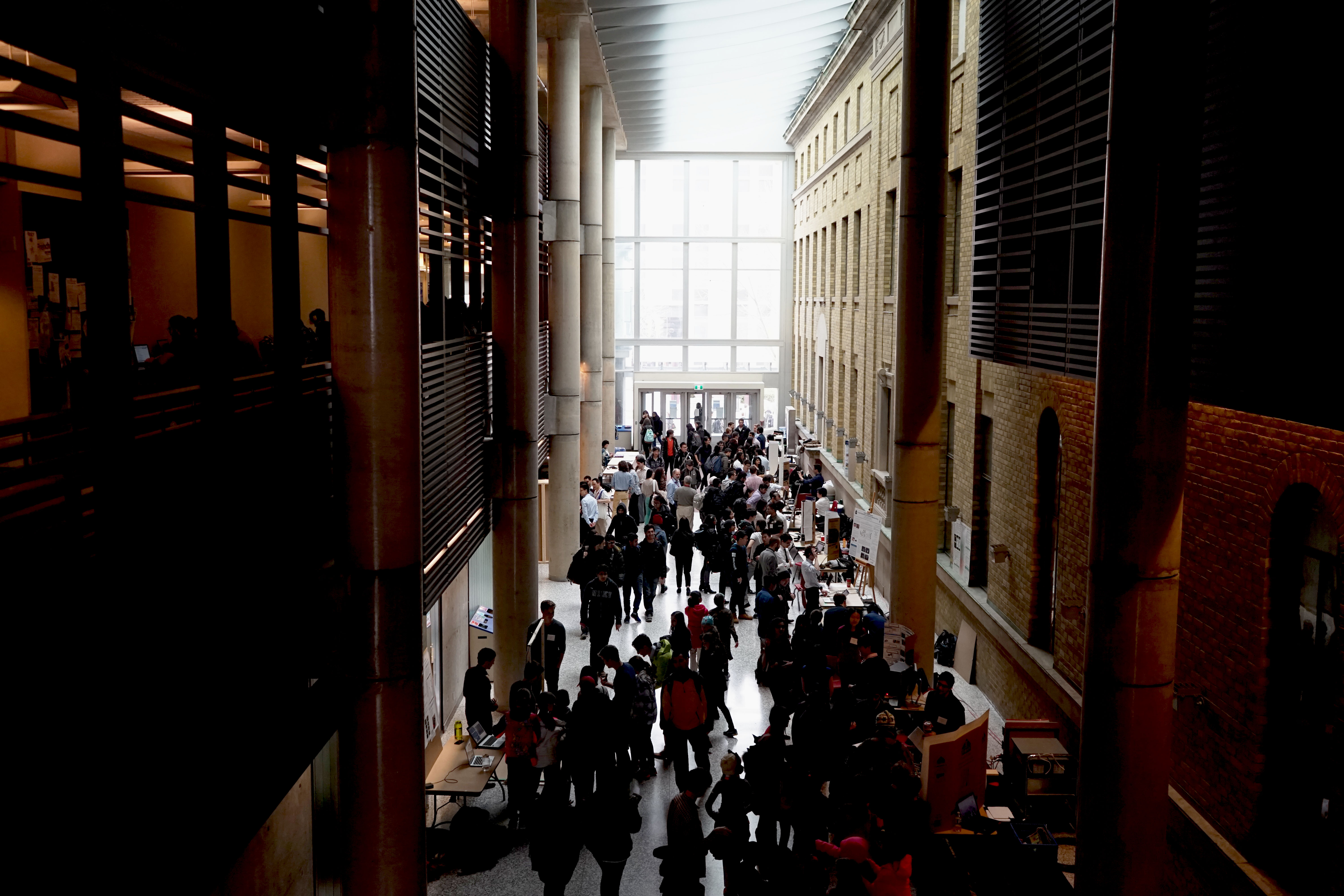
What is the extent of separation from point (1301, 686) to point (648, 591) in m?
12.4

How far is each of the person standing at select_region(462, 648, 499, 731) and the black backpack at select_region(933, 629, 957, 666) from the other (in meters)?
7.70

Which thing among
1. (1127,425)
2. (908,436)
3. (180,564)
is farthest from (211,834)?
(908,436)

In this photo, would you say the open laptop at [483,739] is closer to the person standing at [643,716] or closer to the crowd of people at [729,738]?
the crowd of people at [729,738]

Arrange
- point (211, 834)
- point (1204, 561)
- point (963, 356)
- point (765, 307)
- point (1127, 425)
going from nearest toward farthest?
point (211, 834), point (1127, 425), point (1204, 561), point (963, 356), point (765, 307)

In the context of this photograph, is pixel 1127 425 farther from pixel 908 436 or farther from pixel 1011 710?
pixel 1011 710

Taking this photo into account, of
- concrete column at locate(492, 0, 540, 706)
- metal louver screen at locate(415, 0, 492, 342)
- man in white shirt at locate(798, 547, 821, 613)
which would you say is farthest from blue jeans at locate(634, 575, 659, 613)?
metal louver screen at locate(415, 0, 492, 342)

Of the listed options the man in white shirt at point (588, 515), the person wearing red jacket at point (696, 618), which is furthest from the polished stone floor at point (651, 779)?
the man in white shirt at point (588, 515)

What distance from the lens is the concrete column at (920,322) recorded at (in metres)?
13.8

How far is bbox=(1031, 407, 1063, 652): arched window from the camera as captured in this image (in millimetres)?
13453

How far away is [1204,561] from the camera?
9109 mm

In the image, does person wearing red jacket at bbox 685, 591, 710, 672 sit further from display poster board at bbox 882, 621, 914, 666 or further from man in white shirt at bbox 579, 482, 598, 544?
man in white shirt at bbox 579, 482, 598, 544

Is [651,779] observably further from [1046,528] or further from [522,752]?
[1046,528]

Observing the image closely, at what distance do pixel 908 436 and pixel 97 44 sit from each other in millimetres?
11196

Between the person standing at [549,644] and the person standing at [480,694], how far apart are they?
1766 millimetres
